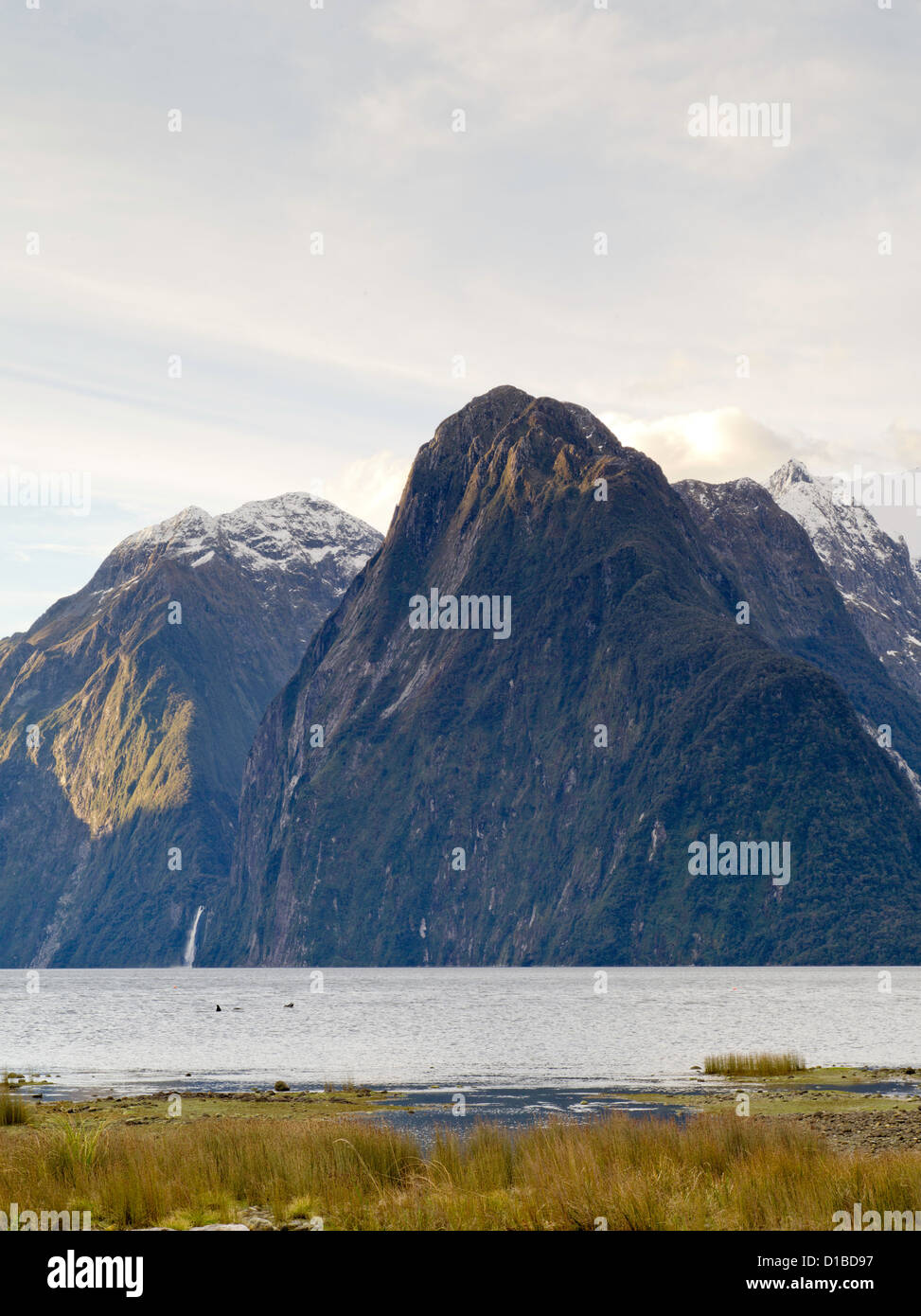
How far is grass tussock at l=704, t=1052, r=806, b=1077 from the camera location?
2677 inches

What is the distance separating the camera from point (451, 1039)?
106188 mm

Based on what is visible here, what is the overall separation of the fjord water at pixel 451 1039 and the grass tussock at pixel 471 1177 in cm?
3157

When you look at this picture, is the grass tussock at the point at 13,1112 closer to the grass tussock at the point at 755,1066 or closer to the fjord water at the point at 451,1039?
the fjord water at the point at 451,1039

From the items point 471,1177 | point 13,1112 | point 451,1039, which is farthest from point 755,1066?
point 471,1177

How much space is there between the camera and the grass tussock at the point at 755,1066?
223 feet

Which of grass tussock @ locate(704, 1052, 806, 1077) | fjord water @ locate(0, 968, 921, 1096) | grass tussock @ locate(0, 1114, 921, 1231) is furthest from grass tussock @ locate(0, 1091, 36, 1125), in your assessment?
grass tussock @ locate(704, 1052, 806, 1077)

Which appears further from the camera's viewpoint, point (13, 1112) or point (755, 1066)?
point (755, 1066)

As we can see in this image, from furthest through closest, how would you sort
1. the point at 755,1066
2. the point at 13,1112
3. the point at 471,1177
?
the point at 755,1066 < the point at 13,1112 < the point at 471,1177

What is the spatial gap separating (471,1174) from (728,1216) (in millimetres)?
5369

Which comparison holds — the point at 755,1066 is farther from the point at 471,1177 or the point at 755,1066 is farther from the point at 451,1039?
the point at 471,1177

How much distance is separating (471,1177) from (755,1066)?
4497 cm

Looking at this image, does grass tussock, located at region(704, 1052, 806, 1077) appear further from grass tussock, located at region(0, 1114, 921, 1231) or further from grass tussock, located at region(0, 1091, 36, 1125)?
grass tussock, located at region(0, 1114, 921, 1231)
